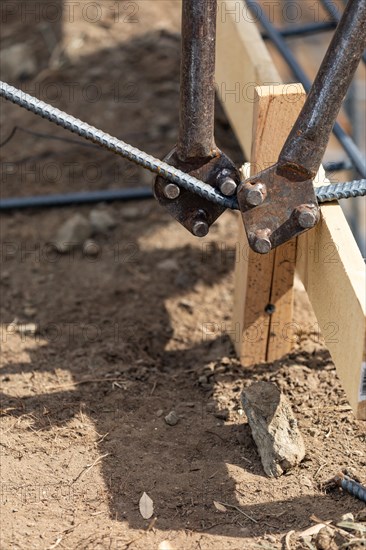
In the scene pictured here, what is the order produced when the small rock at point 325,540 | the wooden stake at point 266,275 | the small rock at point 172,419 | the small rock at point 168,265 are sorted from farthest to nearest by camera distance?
the small rock at point 168,265, the small rock at point 172,419, the wooden stake at point 266,275, the small rock at point 325,540

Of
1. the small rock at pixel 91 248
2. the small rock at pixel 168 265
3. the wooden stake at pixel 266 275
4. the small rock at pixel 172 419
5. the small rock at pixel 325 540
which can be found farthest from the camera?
the small rock at pixel 91 248

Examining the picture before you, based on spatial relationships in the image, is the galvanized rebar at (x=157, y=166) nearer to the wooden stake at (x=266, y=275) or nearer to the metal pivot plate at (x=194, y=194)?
the metal pivot plate at (x=194, y=194)

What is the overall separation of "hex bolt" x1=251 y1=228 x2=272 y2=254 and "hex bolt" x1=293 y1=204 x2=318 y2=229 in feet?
0.31

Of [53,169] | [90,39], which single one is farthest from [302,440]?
[90,39]

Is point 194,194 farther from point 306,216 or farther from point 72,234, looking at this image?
point 72,234

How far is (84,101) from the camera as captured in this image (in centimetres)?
512

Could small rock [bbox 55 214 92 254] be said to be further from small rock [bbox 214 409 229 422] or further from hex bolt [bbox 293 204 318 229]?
hex bolt [bbox 293 204 318 229]

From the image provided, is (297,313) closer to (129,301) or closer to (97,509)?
(129,301)

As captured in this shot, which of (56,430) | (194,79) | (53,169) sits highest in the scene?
(194,79)

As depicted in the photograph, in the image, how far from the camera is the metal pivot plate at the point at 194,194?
265 cm

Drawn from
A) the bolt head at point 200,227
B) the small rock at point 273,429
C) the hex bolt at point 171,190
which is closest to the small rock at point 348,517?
the small rock at point 273,429

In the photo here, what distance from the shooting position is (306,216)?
2.54m

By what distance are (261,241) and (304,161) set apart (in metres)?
0.25

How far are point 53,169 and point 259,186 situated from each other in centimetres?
239
